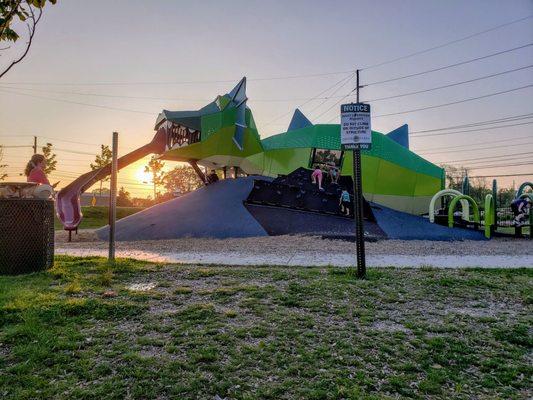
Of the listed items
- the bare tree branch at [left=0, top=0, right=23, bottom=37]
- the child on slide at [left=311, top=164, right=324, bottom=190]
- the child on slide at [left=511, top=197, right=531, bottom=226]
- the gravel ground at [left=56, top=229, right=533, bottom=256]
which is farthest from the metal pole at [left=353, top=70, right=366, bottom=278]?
the child on slide at [left=511, top=197, right=531, bottom=226]

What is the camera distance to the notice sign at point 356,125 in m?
6.75

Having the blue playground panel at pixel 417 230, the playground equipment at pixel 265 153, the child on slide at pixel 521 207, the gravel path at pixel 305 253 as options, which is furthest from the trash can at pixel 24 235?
the child on slide at pixel 521 207

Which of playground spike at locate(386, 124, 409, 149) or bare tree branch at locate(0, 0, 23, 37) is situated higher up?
playground spike at locate(386, 124, 409, 149)

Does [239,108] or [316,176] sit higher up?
[239,108]

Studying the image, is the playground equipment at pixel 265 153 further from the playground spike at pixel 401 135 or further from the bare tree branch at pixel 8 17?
the bare tree branch at pixel 8 17

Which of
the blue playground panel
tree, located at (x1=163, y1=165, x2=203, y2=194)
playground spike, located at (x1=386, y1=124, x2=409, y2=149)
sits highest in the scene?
tree, located at (x1=163, y1=165, x2=203, y2=194)

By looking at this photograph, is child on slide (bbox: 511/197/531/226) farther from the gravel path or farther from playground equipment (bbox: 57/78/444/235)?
the gravel path

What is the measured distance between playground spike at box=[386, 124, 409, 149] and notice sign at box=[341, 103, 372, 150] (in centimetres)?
1950

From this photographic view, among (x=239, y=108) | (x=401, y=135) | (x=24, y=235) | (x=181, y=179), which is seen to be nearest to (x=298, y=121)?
(x=239, y=108)

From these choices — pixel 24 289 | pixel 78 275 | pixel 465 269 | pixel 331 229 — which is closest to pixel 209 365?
pixel 24 289

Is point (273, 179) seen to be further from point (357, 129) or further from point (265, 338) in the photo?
point (265, 338)

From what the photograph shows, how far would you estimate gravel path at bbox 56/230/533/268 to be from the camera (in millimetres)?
8969

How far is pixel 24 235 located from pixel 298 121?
767 inches

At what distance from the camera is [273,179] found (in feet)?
63.2
